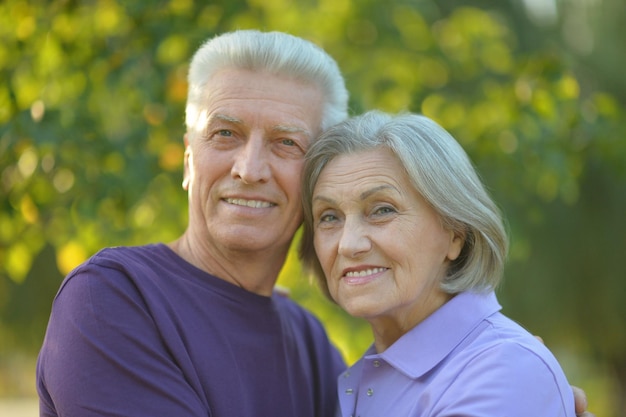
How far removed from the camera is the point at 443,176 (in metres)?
2.60

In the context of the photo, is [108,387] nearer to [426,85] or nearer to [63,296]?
[63,296]

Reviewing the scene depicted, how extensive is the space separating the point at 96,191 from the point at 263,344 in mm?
1632

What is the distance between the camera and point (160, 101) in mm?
4332

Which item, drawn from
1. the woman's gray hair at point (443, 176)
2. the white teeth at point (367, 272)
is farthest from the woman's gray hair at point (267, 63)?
the white teeth at point (367, 272)

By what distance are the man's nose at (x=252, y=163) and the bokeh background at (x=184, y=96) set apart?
1.29 metres

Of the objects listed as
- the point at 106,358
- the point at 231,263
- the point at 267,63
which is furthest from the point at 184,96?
the point at 106,358

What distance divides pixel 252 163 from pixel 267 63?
0.36 meters

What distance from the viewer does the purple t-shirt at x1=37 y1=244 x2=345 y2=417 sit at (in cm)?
232

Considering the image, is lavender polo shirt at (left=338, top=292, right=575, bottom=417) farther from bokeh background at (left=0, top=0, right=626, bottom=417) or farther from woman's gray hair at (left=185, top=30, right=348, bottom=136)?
bokeh background at (left=0, top=0, right=626, bottom=417)

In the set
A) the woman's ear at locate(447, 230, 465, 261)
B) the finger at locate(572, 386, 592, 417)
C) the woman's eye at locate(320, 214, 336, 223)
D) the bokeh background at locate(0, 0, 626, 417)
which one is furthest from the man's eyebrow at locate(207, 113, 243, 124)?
the finger at locate(572, 386, 592, 417)

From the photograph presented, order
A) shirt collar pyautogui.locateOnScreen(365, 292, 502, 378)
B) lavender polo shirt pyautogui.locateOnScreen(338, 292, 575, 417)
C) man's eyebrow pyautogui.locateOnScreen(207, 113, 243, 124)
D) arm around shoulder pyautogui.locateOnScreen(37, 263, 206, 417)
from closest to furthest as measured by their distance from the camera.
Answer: lavender polo shirt pyautogui.locateOnScreen(338, 292, 575, 417) → arm around shoulder pyautogui.locateOnScreen(37, 263, 206, 417) → shirt collar pyautogui.locateOnScreen(365, 292, 502, 378) → man's eyebrow pyautogui.locateOnScreen(207, 113, 243, 124)

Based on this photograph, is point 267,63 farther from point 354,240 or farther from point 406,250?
point 406,250

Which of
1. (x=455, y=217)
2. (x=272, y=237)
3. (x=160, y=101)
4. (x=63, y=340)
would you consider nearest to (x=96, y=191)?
(x=160, y=101)

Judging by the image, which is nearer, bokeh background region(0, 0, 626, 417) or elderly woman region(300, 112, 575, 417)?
elderly woman region(300, 112, 575, 417)
